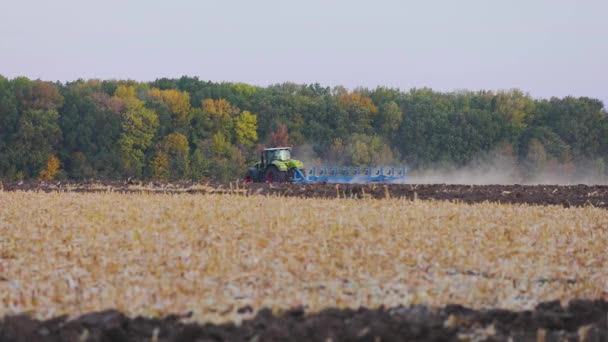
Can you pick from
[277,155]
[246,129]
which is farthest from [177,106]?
[277,155]

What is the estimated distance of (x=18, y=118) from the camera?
55812mm

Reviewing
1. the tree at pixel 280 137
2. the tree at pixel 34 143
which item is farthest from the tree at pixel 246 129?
the tree at pixel 34 143

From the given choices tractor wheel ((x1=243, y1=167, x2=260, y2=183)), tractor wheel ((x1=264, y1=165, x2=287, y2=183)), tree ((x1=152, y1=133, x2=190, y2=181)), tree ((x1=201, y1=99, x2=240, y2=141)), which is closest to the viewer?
tractor wheel ((x1=264, y1=165, x2=287, y2=183))

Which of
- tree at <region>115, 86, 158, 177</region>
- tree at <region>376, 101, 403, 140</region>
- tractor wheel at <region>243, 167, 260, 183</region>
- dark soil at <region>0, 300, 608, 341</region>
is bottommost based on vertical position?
dark soil at <region>0, 300, 608, 341</region>

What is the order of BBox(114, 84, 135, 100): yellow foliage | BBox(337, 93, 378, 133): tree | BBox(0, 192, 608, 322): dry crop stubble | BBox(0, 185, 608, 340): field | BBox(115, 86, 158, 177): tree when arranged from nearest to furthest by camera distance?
BBox(0, 185, 608, 340): field
BBox(0, 192, 608, 322): dry crop stubble
BBox(115, 86, 158, 177): tree
BBox(114, 84, 135, 100): yellow foliage
BBox(337, 93, 378, 133): tree

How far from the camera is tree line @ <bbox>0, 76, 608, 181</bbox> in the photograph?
55.0m

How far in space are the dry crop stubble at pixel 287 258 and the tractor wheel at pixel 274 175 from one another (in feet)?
55.4

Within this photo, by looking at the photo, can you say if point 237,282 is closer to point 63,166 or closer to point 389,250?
point 389,250

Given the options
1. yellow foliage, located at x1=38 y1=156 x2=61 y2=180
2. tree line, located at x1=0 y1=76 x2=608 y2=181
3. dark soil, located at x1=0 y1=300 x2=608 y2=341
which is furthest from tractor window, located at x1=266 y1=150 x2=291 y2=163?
dark soil, located at x1=0 y1=300 x2=608 y2=341

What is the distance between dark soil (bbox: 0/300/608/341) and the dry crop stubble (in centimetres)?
49

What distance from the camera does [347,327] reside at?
8.04 meters

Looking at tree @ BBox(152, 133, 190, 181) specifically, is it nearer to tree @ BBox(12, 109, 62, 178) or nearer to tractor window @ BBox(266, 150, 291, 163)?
tree @ BBox(12, 109, 62, 178)

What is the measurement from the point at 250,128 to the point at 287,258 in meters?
49.1

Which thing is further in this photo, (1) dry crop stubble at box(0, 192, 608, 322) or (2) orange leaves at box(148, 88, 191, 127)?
(2) orange leaves at box(148, 88, 191, 127)
